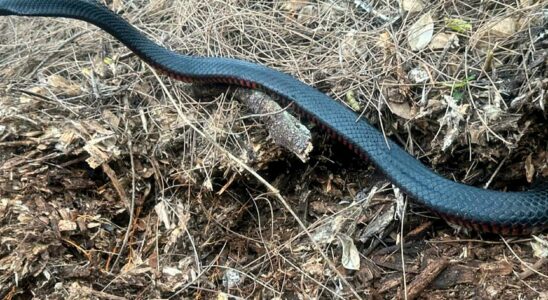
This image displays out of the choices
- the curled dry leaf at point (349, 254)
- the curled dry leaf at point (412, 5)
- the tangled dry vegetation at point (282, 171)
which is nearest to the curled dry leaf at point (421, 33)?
the tangled dry vegetation at point (282, 171)

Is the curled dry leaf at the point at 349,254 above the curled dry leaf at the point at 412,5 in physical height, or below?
below

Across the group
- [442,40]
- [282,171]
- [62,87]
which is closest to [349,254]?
[282,171]

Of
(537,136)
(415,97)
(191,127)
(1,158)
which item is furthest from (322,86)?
(1,158)

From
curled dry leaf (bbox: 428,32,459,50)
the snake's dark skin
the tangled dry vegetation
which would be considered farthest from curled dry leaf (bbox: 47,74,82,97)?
curled dry leaf (bbox: 428,32,459,50)

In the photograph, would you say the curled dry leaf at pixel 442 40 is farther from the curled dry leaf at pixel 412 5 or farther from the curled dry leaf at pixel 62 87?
the curled dry leaf at pixel 62 87

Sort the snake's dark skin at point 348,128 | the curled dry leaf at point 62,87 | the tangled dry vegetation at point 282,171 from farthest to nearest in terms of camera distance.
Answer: the curled dry leaf at point 62,87, the tangled dry vegetation at point 282,171, the snake's dark skin at point 348,128

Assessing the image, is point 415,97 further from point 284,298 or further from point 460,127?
point 284,298

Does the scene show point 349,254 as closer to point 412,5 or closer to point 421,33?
point 421,33
